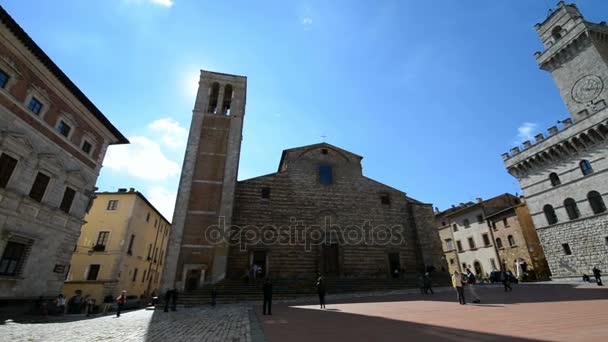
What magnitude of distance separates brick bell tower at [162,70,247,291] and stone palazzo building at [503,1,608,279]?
25.3m

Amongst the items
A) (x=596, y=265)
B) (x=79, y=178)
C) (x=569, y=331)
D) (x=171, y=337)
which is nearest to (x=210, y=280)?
(x=79, y=178)

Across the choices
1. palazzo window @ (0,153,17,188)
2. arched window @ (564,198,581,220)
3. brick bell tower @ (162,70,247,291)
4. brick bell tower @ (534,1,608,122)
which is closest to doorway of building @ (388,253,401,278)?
brick bell tower @ (162,70,247,291)

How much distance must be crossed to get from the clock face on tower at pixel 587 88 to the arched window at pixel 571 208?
8.90 meters

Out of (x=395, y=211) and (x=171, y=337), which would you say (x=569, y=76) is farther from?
(x=171, y=337)

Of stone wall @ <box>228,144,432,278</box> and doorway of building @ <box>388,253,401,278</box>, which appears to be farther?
doorway of building @ <box>388,253,401,278</box>

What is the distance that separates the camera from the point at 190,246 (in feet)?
59.0

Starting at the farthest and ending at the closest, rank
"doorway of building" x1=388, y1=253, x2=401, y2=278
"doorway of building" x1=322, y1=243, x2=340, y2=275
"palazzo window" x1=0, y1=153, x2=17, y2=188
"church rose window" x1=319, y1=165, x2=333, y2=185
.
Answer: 1. "church rose window" x1=319, y1=165, x2=333, y2=185
2. "doorway of building" x1=388, y1=253, x2=401, y2=278
3. "doorway of building" x1=322, y1=243, x2=340, y2=275
4. "palazzo window" x1=0, y1=153, x2=17, y2=188

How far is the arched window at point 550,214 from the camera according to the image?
22.2m

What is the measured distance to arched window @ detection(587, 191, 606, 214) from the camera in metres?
19.1

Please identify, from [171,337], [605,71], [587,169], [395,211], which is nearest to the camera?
[171,337]

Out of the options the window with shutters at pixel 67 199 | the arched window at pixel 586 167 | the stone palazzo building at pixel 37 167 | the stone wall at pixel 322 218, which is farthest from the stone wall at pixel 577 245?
the window with shutters at pixel 67 199

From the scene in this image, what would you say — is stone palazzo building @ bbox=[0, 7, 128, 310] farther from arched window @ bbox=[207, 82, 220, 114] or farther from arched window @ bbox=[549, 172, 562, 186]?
arched window @ bbox=[549, 172, 562, 186]

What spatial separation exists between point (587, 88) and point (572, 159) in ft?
22.8

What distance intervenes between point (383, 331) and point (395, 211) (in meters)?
19.9
